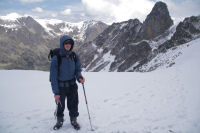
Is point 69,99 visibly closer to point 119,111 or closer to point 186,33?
point 119,111

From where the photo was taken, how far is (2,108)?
815 cm

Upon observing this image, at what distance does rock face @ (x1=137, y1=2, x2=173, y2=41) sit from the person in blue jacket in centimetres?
7020

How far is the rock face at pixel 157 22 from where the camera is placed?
72225mm

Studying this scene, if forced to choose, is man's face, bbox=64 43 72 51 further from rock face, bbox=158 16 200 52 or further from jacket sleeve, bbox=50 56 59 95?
rock face, bbox=158 16 200 52

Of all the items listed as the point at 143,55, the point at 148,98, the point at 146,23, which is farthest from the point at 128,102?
the point at 146,23

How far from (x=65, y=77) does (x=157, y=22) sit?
75.0 metres

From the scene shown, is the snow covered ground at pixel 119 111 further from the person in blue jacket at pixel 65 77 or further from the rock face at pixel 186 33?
the rock face at pixel 186 33

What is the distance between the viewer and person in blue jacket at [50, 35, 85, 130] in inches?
224

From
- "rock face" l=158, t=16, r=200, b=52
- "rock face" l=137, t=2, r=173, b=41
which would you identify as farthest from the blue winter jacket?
"rock face" l=137, t=2, r=173, b=41

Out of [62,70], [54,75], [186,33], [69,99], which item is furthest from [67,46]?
[186,33]

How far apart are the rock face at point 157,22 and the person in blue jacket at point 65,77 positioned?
230ft

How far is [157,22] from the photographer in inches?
2899

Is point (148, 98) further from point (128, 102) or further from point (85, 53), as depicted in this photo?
point (85, 53)

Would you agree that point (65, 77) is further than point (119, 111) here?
No
